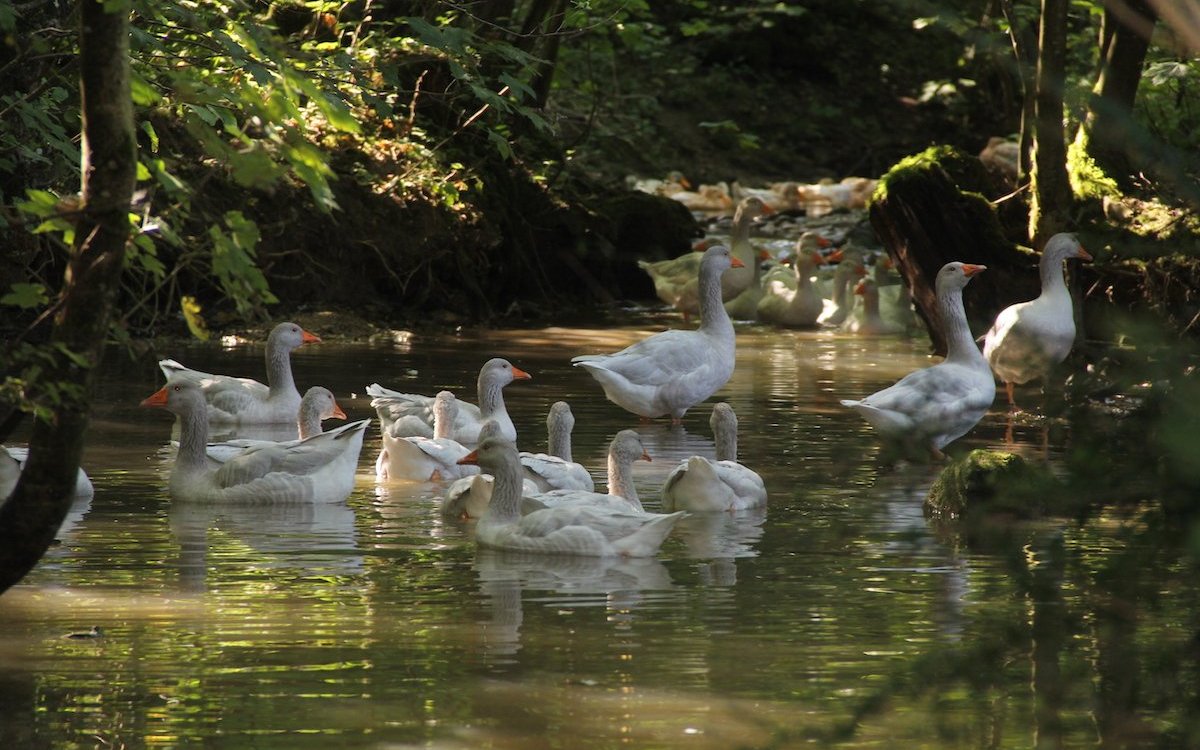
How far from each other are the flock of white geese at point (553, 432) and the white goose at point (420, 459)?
0.01 metres

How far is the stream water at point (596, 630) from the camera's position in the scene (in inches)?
139

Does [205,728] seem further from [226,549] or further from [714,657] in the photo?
[226,549]

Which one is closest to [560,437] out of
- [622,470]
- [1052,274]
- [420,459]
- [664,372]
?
[420,459]

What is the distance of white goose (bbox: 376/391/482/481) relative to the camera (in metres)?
11.0

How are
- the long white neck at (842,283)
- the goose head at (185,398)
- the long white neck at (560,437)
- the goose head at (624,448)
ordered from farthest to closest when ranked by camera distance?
the long white neck at (842,283)
the long white neck at (560,437)
the goose head at (185,398)
the goose head at (624,448)

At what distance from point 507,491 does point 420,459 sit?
Answer: 7.27 feet

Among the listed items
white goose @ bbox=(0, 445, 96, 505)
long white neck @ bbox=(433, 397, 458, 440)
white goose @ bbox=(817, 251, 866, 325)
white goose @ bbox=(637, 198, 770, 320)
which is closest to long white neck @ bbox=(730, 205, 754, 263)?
white goose @ bbox=(637, 198, 770, 320)

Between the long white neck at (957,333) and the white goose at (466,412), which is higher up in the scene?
the long white neck at (957,333)

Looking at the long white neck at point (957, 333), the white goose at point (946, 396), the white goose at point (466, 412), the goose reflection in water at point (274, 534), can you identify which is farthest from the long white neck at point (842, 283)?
the goose reflection in water at point (274, 534)

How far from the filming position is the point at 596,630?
6992mm

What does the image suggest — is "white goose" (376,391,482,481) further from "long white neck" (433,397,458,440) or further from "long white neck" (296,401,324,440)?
"long white neck" (296,401,324,440)

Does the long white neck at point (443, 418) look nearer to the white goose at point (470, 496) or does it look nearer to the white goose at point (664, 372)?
the white goose at point (470, 496)

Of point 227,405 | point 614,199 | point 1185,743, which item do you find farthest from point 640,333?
point 1185,743

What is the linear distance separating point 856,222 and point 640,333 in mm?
12631
